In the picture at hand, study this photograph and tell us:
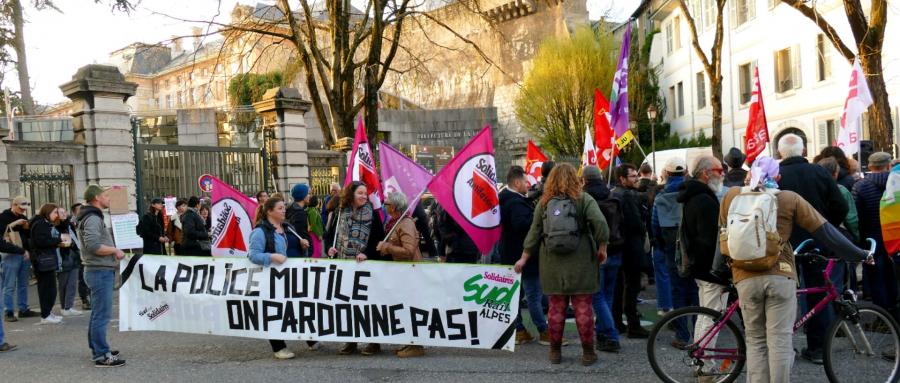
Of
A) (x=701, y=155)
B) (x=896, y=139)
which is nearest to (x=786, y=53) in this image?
(x=896, y=139)

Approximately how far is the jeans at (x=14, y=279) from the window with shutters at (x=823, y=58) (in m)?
22.5

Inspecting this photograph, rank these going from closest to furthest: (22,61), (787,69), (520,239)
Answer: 1. (520,239)
2. (787,69)
3. (22,61)

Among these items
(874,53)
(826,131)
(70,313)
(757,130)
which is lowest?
(70,313)

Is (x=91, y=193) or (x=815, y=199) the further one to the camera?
(x=91, y=193)

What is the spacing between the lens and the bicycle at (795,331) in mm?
5430

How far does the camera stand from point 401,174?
26.6ft

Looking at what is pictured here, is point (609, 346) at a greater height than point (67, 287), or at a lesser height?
lesser

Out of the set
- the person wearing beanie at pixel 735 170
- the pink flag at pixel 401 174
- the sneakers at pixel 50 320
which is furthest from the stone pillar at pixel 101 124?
the person wearing beanie at pixel 735 170

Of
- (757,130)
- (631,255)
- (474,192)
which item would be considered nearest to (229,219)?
(474,192)

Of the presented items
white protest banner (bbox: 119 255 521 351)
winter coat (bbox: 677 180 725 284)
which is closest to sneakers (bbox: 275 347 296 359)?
white protest banner (bbox: 119 255 521 351)

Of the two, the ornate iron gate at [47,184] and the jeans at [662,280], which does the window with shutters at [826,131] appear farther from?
the ornate iron gate at [47,184]

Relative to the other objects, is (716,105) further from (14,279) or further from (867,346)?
(14,279)

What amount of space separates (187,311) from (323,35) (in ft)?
74.1

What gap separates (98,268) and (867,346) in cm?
631
